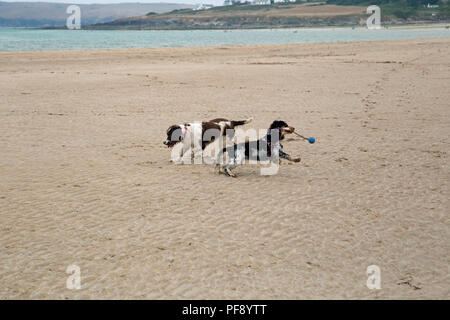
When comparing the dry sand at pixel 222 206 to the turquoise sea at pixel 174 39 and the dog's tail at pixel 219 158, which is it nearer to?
the dog's tail at pixel 219 158

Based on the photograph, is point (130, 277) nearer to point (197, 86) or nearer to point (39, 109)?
point (39, 109)

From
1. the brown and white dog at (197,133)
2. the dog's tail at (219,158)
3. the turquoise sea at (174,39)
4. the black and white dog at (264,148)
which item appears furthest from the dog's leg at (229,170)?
the turquoise sea at (174,39)

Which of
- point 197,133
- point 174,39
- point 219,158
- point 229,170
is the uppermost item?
point 174,39

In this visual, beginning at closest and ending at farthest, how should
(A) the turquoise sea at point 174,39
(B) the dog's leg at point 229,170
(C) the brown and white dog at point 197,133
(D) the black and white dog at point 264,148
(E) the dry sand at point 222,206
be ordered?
1. (E) the dry sand at point 222,206
2. (D) the black and white dog at point 264,148
3. (B) the dog's leg at point 229,170
4. (C) the brown and white dog at point 197,133
5. (A) the turquoise sea at point 174,39

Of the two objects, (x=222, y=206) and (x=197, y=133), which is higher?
(x=197, y=133)

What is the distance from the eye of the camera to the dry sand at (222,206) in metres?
4.63

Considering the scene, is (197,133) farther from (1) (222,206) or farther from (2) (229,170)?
(1) (222,206)

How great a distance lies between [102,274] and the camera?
470cm

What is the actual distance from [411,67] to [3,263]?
2355 centimetres

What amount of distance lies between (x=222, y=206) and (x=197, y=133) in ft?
7.37

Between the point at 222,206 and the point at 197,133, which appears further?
the point at 197,133

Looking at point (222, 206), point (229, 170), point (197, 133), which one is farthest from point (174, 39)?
point (222, 206)

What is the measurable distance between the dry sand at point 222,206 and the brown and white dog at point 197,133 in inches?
20.3

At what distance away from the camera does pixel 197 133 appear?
8.36 m
